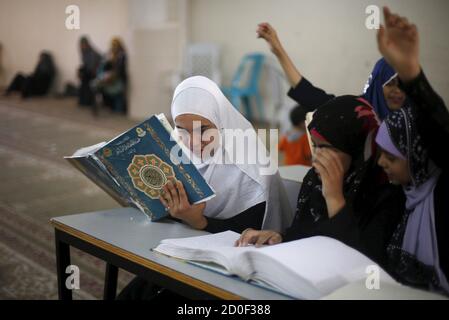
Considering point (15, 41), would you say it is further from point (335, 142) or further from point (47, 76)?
point (335, 142)

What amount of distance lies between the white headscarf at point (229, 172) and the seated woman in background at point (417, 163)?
0.53 m

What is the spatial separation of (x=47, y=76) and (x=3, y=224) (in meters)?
6.73

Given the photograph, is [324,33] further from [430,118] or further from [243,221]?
[430,118]

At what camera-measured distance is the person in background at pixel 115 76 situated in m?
7.59

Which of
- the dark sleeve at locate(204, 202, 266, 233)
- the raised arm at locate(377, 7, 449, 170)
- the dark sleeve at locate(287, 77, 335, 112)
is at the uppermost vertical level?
the raised arm at locate(377, 7, 449, 170)

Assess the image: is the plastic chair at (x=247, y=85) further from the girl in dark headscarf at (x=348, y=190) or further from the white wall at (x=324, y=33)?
the girl in dark headscarf at (x=348, y=190)

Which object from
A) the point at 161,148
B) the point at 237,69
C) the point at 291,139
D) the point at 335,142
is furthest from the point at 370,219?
the point at 237,69

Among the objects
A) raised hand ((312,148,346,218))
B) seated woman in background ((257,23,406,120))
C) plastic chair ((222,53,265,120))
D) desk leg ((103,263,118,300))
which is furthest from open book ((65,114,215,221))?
plastic chair ((222,53,265,120))

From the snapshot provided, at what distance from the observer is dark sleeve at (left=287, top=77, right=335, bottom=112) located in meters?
2.01

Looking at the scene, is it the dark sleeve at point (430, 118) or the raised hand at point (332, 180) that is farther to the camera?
the raised hand at point (332, 180)

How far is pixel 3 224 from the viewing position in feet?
10.1

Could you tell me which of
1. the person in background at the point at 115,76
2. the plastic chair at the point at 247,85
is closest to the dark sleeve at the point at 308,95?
the plastic chair at the point at 247,85

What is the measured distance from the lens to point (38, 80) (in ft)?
30.1

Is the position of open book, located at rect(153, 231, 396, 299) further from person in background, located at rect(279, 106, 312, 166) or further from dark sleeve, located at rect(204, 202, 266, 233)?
person in background, located at rect(279, 106, 312, 166)
